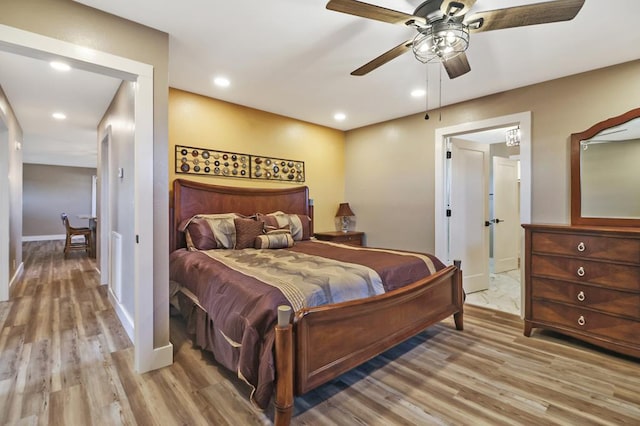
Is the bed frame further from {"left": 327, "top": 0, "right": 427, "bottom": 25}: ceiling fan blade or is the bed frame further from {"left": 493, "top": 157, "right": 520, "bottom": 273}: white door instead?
→ {"left": 493, "top": 157, "right": 520, "bottom": 273}: white door

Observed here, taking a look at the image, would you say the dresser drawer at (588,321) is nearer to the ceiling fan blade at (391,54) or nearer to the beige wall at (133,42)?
the ceiling fan blade at (391,54)

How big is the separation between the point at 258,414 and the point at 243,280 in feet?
2.53

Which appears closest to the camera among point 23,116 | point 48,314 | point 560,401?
point 560,401

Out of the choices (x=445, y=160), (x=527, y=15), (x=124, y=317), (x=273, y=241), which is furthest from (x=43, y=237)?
(x=527, y=15)

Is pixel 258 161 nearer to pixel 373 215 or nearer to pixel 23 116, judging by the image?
pixel 373 215

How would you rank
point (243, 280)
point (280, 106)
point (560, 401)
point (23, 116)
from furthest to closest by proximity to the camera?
point (23, 116)
point (280, 106)
point (243, 280)
point (560, 401)

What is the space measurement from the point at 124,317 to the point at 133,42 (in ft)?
7.88

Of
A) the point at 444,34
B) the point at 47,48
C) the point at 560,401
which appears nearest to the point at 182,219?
the point at 47,48

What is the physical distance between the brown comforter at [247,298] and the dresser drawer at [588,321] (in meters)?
0.97

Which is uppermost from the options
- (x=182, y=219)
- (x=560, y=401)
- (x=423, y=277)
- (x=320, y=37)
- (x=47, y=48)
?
(x=320, y=37)

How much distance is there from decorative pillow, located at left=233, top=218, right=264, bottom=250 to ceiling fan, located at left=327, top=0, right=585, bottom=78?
86.8 inches

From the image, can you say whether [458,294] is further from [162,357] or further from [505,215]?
[505,215]

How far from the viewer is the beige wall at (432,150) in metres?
2.82

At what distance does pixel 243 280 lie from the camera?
201cm
